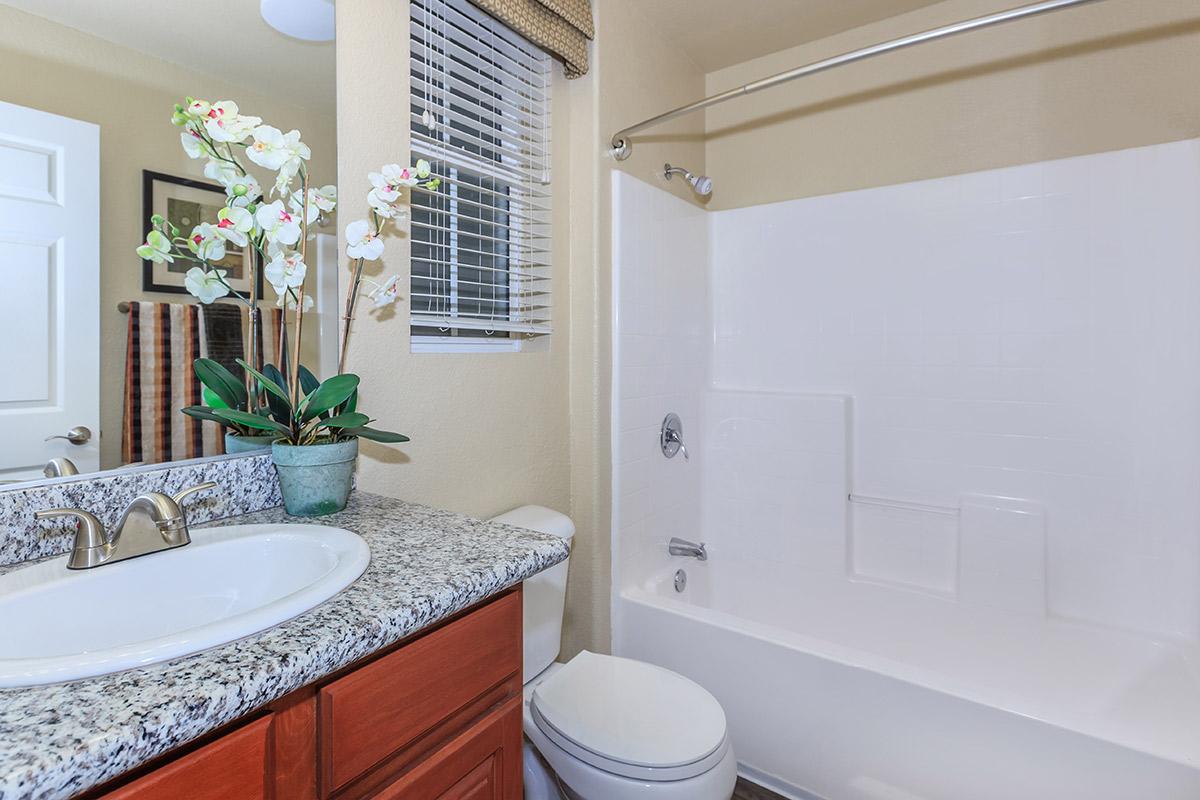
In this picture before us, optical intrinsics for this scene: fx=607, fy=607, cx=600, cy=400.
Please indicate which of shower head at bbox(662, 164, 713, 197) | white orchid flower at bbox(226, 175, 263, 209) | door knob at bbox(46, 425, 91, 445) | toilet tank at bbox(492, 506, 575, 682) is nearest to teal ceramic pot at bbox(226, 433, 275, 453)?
door knob at bbox(46, 425, 91, 445)

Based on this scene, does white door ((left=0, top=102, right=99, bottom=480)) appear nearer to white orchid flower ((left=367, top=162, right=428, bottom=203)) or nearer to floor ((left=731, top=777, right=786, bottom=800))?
white orchid flower ((left=367, top=162, right=428, bottom=203))

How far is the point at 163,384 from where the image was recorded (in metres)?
1.04

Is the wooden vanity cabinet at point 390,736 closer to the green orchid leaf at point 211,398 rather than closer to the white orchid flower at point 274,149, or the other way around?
the green orchid leaf at point 211,398

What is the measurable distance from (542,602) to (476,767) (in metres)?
0.70

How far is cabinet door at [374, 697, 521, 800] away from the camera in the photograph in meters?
0.80

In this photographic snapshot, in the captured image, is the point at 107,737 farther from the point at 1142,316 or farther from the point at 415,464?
the point at 1142,316

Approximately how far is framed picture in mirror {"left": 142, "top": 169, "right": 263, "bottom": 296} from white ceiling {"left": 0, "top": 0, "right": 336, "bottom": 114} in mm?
211

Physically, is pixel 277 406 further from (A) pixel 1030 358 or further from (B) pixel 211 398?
(A) pixel 1030 358

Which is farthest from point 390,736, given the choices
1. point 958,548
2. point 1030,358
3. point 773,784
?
point 1030,358

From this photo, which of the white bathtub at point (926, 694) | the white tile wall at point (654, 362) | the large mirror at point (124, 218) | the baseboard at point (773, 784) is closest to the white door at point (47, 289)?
the large mirror at point (124, 218)

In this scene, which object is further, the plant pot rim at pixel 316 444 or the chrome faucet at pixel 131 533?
the plant pot rim at pixel 316 444

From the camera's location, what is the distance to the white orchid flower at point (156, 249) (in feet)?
3.28

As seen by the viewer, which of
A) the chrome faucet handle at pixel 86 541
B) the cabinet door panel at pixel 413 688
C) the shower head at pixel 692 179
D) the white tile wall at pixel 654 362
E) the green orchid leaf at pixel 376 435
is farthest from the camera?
the shower head at pixel 692 179

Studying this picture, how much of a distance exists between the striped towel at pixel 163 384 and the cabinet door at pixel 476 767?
27.1 inches
